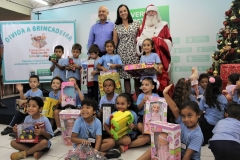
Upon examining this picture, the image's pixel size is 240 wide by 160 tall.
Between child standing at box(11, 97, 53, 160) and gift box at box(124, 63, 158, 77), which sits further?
gift box at box(124, 63, 158, 77)

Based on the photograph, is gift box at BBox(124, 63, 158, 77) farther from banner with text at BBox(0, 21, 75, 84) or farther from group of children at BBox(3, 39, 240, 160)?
banner with text at BBox(0, 21, 75, 84)

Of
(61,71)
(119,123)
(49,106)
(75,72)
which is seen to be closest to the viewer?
(119,123)

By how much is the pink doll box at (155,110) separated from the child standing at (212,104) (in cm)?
50

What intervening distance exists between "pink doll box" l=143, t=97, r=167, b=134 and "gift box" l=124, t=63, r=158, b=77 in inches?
18.8

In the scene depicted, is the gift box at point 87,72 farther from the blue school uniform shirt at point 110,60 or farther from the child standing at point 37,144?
the child standing at point 37,144

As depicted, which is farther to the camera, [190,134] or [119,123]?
[119,123]

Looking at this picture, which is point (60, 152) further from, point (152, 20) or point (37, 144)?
point (152, 20)

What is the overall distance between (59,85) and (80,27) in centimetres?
339

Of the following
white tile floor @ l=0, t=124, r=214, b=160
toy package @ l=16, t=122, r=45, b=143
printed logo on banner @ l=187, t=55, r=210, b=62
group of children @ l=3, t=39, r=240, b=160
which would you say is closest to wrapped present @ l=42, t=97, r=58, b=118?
group of children @ l=3, t=39, r=240, b=160

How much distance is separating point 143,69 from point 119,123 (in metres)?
0.82

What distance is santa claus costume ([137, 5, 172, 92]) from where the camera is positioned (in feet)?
11.1

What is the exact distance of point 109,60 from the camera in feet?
11.2

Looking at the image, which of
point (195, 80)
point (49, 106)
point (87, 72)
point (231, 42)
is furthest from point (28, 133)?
point (231, 42)

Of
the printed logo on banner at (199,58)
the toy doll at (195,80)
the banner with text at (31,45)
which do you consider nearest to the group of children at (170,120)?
the toy doll at (195,80)
